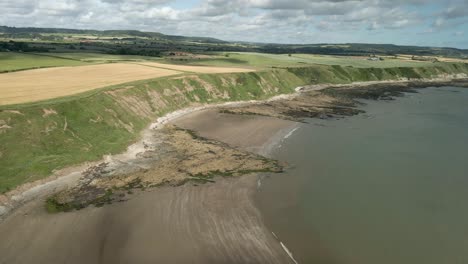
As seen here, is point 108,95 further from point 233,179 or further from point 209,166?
point 233,179

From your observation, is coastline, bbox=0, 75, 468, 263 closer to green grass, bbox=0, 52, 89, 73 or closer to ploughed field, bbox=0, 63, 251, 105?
ploughed field, bbox=0, 63, 251, 105

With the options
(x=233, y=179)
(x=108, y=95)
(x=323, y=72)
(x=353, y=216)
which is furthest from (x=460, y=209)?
(x=323, y=72)

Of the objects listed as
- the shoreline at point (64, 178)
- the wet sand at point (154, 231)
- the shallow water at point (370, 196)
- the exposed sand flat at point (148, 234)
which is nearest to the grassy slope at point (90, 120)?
the shoreline at point (64, 178)

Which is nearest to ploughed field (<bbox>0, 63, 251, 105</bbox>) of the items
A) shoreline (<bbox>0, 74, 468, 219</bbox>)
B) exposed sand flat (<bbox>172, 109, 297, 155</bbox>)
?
shoreline (<bbox>0, 74, 468, 219</bbox>)

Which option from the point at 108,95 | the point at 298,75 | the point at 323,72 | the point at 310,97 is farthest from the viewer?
the point at 323,72

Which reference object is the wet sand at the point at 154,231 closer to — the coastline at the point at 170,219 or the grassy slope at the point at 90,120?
the coastline at the point at 170,219

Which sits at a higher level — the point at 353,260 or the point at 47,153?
the point at 47,153
